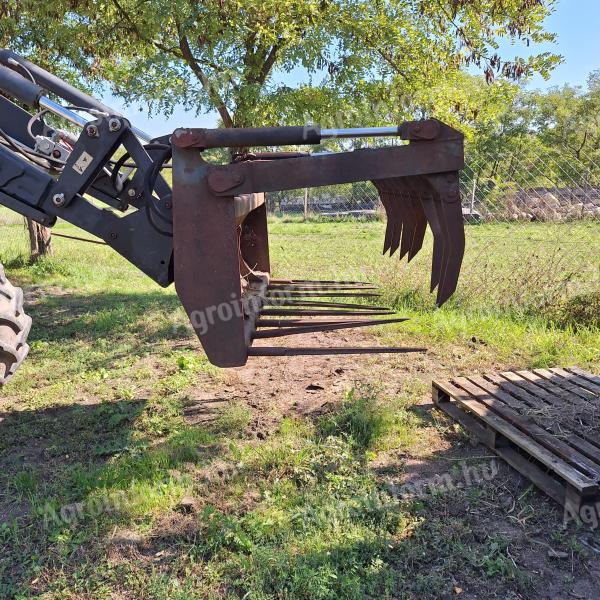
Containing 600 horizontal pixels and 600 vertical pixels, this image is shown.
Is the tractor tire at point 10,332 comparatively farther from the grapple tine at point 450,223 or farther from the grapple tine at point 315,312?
the grapple tine at point 450,223

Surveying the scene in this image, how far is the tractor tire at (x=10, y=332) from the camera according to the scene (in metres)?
2.93

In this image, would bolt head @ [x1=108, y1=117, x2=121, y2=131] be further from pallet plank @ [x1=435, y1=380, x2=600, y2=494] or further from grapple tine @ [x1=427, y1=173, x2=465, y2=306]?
pallet plank @ [x1=435, y1=380, x2=600, y2=494]

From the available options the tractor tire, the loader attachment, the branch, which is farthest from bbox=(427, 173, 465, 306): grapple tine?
the branch

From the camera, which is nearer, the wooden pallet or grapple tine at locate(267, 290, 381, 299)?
the wooden pallet

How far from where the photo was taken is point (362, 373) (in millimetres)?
4504

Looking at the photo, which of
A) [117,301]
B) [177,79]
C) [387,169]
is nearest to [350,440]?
[387,169]

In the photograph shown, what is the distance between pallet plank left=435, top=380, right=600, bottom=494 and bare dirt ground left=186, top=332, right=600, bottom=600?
18cm

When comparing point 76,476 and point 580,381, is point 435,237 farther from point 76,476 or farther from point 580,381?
point 76,476

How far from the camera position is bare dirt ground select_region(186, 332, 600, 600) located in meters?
2.27

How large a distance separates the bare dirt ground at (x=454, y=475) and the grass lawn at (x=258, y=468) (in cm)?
1

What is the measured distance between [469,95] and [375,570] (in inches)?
239

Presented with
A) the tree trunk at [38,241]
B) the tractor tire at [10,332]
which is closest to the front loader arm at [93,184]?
the tractor tire at [10,332]

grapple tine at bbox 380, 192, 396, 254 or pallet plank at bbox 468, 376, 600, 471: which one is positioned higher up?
grapple tine at bbox 380, 192, 396, 254

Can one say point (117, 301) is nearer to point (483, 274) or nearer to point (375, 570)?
point (483, 274)
